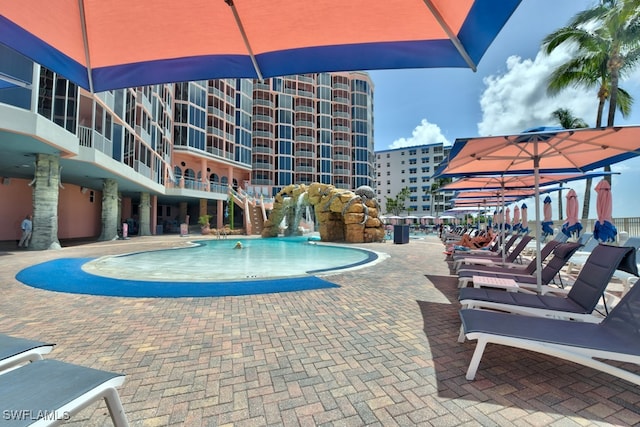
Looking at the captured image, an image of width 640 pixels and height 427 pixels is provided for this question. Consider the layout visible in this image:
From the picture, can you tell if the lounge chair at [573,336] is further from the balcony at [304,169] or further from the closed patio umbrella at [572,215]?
the balcony at [304,169]

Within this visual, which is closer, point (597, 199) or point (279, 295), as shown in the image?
point (279, 295)

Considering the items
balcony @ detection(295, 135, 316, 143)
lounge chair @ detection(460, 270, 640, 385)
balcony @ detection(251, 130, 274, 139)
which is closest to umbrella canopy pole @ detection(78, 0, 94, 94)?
lounge chair @ detection(460, 270, 640, 385)

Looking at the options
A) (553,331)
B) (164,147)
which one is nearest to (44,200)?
Result: (553,331)

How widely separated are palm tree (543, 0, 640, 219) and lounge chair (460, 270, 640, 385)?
51.5 feet

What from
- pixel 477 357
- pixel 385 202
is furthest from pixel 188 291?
pixel 385 202

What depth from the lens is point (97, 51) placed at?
256cm

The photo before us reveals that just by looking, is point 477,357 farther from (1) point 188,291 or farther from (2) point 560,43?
(2) point 560,43

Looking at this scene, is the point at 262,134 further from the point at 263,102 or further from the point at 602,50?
the point at 602,50

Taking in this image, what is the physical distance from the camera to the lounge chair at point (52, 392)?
1251mm

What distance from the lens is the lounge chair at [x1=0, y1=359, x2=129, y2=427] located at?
125 centimetres

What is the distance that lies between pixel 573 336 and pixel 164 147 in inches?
1296

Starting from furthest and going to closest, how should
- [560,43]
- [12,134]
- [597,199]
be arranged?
[560,43], [12,134], [597,199]

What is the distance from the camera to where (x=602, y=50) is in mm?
14250

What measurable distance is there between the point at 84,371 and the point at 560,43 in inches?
892
